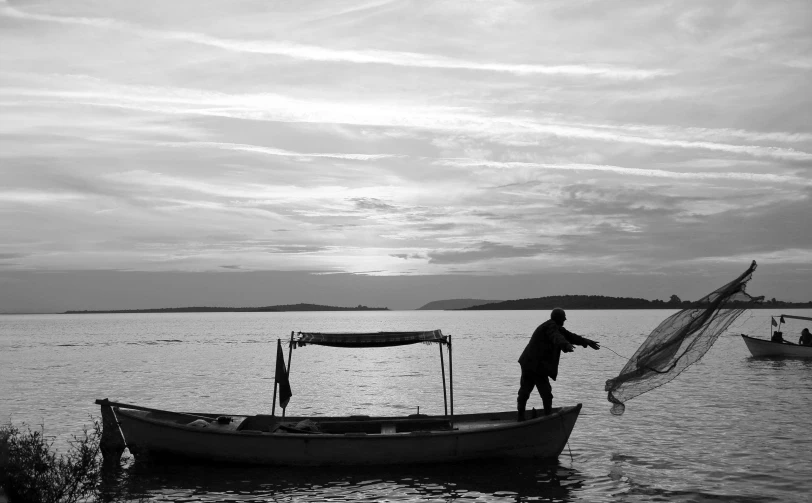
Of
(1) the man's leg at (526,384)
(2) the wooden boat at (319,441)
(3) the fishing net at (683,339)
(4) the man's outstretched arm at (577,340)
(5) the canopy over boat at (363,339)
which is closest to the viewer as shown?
(3) the fishing net at (683,339)

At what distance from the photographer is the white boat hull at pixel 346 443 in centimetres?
1659

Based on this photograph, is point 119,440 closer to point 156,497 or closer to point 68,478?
point 156,497

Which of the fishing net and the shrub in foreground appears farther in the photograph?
the fishing net

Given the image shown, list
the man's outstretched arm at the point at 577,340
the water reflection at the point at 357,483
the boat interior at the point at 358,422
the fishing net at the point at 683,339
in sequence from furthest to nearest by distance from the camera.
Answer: the boat interior at the point at 358,422 < the man's outstretched arm at the point at 577,340 < the water reflection at the point at 357,483 < the fishing net at the point at 683,339

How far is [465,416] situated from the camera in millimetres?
19047

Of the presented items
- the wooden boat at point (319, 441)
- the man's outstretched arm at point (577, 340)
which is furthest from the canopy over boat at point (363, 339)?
the man's outstretched arm at point (577, 340)

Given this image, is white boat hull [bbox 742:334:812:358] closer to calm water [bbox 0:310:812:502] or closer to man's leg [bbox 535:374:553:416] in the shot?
calm water [bbox 0:310:812:502]

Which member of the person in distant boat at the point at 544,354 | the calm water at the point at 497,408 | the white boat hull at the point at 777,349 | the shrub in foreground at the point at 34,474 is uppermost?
the person in distant boat at the point at 544,354

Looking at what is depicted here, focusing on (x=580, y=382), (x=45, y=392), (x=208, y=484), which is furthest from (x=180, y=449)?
(x=580, y=382)

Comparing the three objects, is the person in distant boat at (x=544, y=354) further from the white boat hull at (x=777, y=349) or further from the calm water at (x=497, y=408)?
the white boat hull at (x=777, y=349)

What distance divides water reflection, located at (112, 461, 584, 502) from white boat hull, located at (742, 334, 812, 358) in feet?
125

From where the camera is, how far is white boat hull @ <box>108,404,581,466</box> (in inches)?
653

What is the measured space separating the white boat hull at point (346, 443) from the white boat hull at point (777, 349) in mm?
38325

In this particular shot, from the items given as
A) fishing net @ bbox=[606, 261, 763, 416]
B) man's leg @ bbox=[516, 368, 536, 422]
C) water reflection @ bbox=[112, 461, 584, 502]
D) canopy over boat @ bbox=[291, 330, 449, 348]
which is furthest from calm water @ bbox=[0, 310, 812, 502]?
canopy over boat @ bbox=[291, 330, 449, 348]
